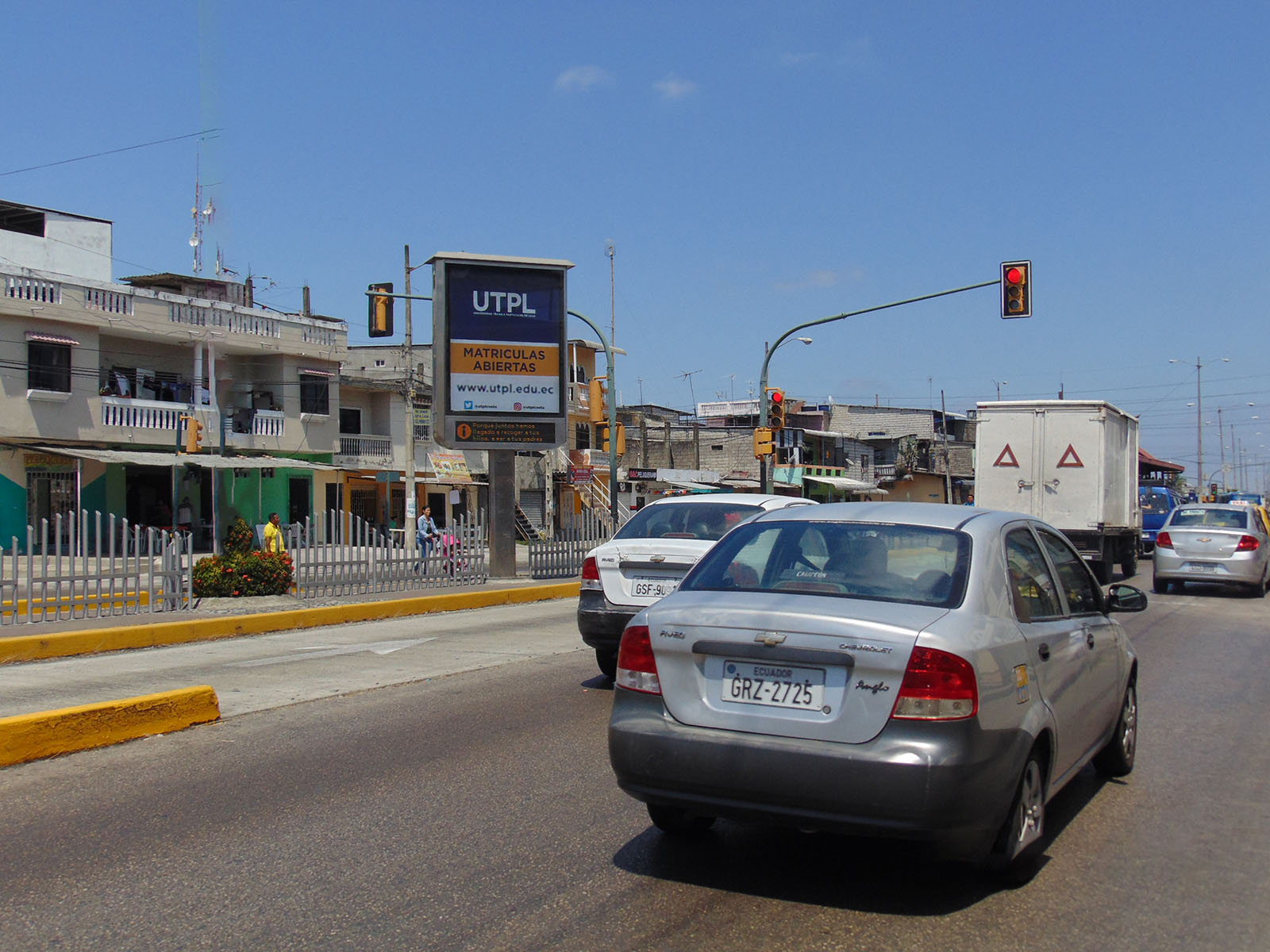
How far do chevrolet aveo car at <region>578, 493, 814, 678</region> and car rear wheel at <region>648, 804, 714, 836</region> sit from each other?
3879mm

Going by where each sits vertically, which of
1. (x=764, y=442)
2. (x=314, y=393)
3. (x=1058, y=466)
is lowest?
(x=1058, y=466)

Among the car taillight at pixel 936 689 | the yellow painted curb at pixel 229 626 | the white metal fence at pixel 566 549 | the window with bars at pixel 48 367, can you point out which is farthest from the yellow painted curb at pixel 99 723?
the window with bars at pixel 48 367

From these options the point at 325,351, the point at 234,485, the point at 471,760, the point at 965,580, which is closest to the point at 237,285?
the point at 325,351

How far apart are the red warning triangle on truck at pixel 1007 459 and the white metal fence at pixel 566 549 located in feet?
Result: 25.3

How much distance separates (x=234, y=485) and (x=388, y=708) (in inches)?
1219

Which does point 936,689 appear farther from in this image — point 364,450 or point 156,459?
point 364,450

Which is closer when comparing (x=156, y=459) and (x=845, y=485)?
(x=156, y=459)

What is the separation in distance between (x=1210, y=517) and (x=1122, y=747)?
1523 centimetres

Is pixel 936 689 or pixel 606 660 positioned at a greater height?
pixel 936 689

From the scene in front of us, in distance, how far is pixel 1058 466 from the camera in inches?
784

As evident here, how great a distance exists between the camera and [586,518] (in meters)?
22.7

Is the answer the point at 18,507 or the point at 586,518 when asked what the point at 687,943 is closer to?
the point at 586,518

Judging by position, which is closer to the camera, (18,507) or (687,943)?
(687,943)

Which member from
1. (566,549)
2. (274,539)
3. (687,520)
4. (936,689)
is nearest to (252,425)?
(566,549)
